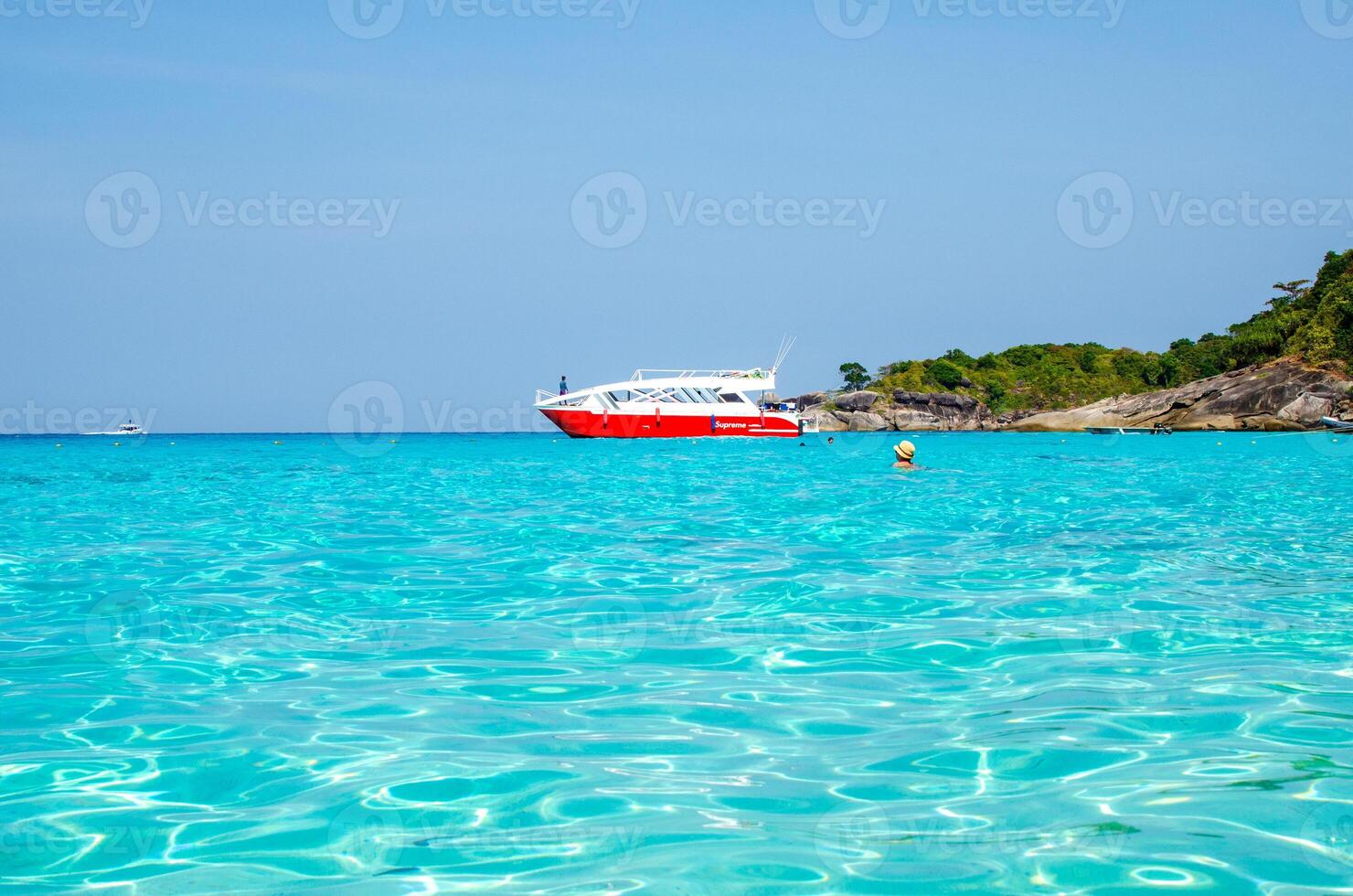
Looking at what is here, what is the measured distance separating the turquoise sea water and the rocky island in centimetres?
7747

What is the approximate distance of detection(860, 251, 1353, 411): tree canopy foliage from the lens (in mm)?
92438

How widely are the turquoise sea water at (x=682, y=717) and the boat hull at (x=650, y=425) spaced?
63381 millimetres

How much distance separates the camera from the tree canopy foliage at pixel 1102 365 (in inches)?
3639

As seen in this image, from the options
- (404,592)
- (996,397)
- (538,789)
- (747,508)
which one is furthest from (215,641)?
(996,397)

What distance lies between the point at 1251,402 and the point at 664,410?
43372 mm

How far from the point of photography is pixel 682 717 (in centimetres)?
471

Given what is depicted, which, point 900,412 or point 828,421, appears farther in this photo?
point 900,412

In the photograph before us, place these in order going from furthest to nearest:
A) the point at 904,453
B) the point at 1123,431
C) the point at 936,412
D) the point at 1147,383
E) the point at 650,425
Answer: the point at 1147,383 < the point at 936,412 < the point at 1123,431 < the point at 650,425 < the point at 904,453

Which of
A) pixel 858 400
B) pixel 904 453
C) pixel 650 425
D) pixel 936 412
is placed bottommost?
pixel 904 453

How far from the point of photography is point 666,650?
6078 mm

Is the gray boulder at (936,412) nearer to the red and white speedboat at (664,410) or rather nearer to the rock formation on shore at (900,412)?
the rock formation on shore at (900,412)

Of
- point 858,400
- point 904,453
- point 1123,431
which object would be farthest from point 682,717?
point 858,400

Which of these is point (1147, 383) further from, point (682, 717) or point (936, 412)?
point (682, 717)

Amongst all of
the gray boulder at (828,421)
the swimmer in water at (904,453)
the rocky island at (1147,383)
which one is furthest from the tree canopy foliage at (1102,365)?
the swimmer in water at (904,453)
